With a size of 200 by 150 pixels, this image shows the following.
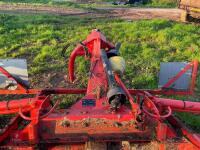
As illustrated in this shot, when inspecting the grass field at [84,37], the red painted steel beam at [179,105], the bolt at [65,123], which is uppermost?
the bolt at [65,123]

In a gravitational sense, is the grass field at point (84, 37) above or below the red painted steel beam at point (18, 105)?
below

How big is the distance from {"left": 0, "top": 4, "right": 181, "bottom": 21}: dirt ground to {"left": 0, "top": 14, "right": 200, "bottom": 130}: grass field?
253cm

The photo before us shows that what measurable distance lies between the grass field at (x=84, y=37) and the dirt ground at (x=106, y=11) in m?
2.53

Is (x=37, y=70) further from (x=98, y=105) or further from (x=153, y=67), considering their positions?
(x=98, y=105)

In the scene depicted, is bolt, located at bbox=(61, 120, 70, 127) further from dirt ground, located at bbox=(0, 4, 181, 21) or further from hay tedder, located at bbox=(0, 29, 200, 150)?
dirt ground, located at bbox=(0, 4, 181, 21)

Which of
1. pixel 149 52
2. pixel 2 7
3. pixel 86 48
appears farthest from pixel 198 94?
pixel 2 7

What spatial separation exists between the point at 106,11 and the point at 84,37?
7.05 m

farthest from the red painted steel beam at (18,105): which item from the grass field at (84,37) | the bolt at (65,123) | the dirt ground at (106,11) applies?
the dirt ground at (106,11)

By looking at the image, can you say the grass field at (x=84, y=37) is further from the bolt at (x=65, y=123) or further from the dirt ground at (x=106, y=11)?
the bolt at (x=65, y=123)

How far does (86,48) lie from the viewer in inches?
255

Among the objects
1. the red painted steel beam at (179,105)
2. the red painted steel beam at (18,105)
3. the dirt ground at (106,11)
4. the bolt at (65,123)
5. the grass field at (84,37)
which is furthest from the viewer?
the dirt ground at (106,11)

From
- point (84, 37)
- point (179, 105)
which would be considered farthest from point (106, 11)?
point (179, 105)

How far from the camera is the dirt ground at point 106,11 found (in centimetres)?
1766

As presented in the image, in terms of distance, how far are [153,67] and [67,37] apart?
11.3 ft
